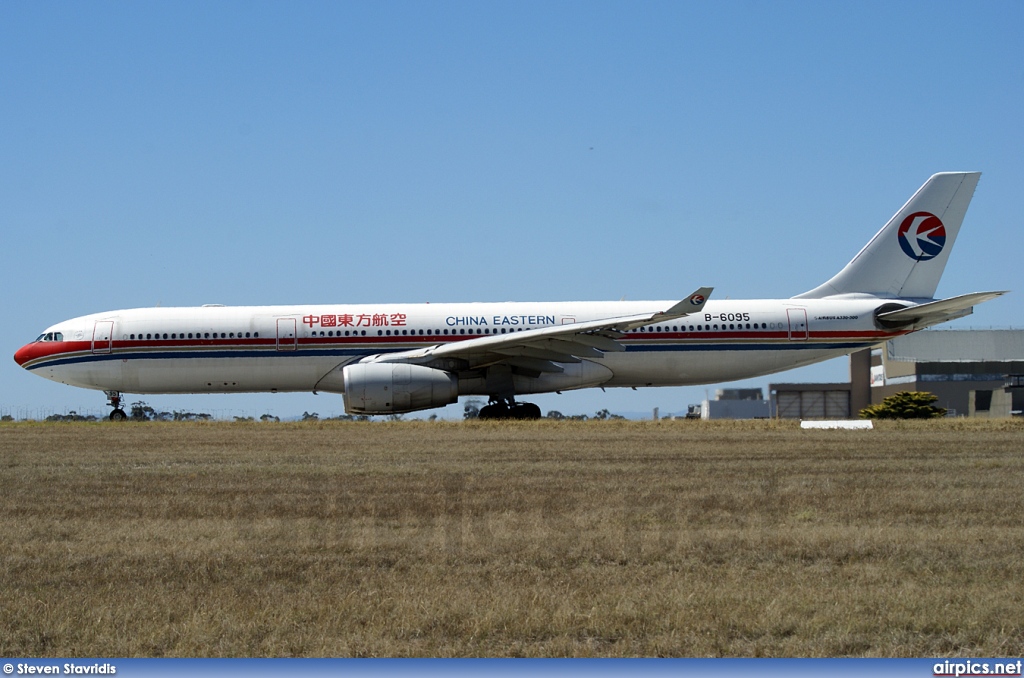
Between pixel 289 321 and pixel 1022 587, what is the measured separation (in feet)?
71.8

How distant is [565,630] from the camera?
5629 millimetres

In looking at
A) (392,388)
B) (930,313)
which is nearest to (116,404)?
(392,388)

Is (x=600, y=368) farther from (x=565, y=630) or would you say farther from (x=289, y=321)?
(x=565, y=630)

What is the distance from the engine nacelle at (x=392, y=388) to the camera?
23.3 m

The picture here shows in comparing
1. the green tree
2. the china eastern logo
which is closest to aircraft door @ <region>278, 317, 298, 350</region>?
the china eastern logo

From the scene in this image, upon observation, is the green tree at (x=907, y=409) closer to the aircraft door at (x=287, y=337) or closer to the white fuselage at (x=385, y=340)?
the white fuselage at (x=385, y=340)

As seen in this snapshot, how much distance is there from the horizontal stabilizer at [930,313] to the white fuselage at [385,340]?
375mm

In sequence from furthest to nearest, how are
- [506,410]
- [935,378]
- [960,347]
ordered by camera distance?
[960,347]
[935,378]
[506,410]

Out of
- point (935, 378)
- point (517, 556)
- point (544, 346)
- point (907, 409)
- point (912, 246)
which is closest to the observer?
point (517, 556)

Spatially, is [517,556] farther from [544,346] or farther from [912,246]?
[912,246]

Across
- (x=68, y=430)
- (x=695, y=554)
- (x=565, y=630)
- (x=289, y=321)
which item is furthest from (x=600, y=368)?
(x=565, y=630)

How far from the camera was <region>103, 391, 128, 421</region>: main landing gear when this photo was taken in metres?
27.8

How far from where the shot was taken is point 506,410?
2597cm

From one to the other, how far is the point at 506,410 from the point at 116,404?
10.8m
